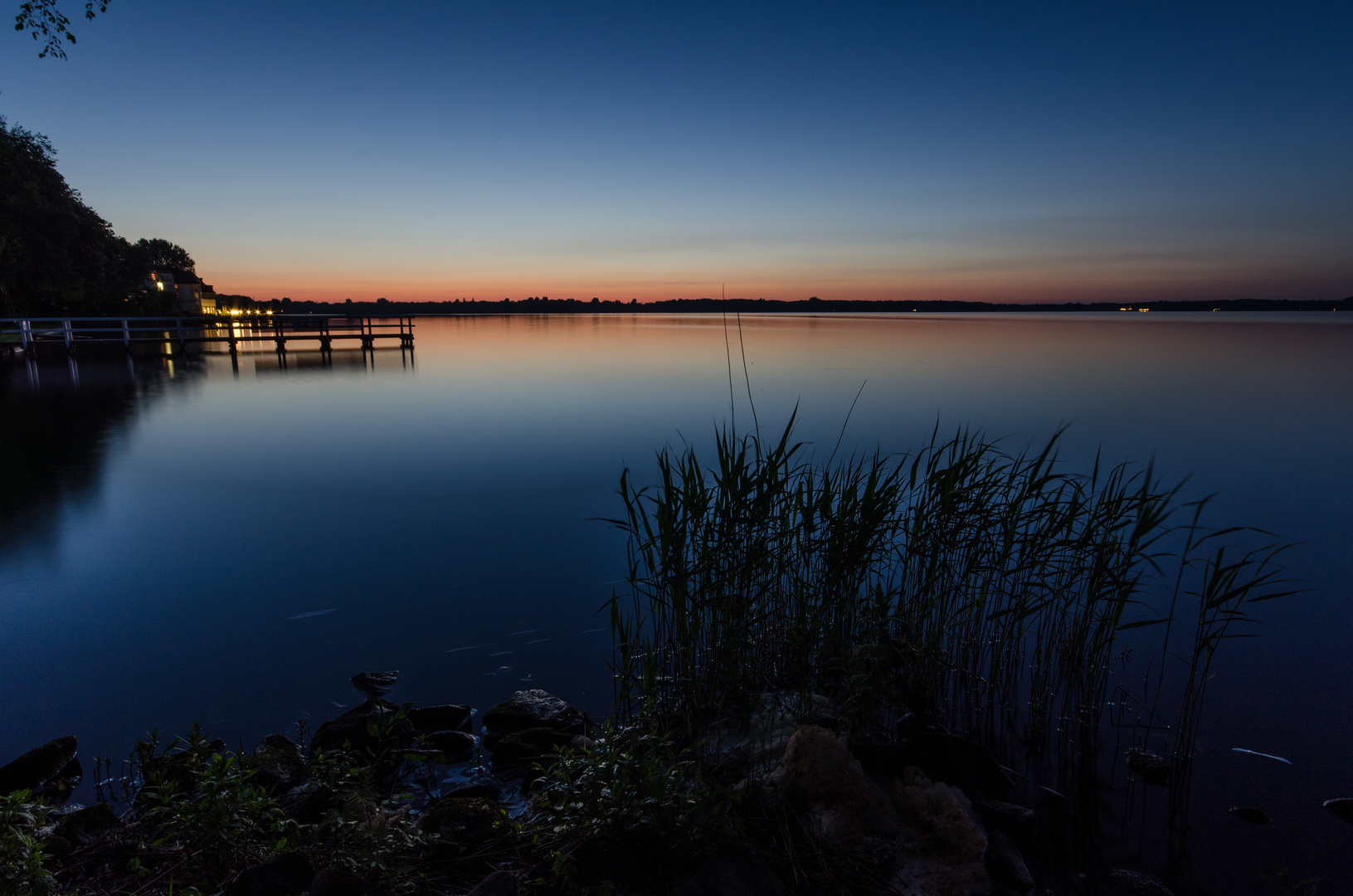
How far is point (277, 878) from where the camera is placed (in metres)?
2.47

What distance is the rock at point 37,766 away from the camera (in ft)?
11.5

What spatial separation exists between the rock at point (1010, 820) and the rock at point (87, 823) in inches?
160

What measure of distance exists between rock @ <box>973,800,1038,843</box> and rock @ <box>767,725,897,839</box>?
0.56 m

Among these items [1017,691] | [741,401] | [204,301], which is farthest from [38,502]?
[204,301]

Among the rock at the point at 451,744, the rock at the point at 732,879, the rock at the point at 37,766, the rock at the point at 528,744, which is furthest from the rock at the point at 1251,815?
the rock at the point at 37,766

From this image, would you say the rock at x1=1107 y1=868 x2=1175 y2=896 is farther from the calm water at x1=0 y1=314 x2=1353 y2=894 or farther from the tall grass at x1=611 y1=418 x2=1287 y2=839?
the tall grass at x1=611 y1=418 x2=1287 y2=839

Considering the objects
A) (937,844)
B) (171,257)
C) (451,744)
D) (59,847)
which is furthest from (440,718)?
(171,257)

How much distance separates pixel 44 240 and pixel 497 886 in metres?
40.9

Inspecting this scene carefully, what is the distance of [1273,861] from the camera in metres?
3.31

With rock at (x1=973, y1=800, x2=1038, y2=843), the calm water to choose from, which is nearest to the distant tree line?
the calm water

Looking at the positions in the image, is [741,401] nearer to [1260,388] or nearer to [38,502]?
[38,502]

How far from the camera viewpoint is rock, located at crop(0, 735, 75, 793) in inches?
138

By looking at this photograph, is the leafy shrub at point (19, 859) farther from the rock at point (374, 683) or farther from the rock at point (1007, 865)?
the rock at point (1007, 865)

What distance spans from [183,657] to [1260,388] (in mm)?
26664
